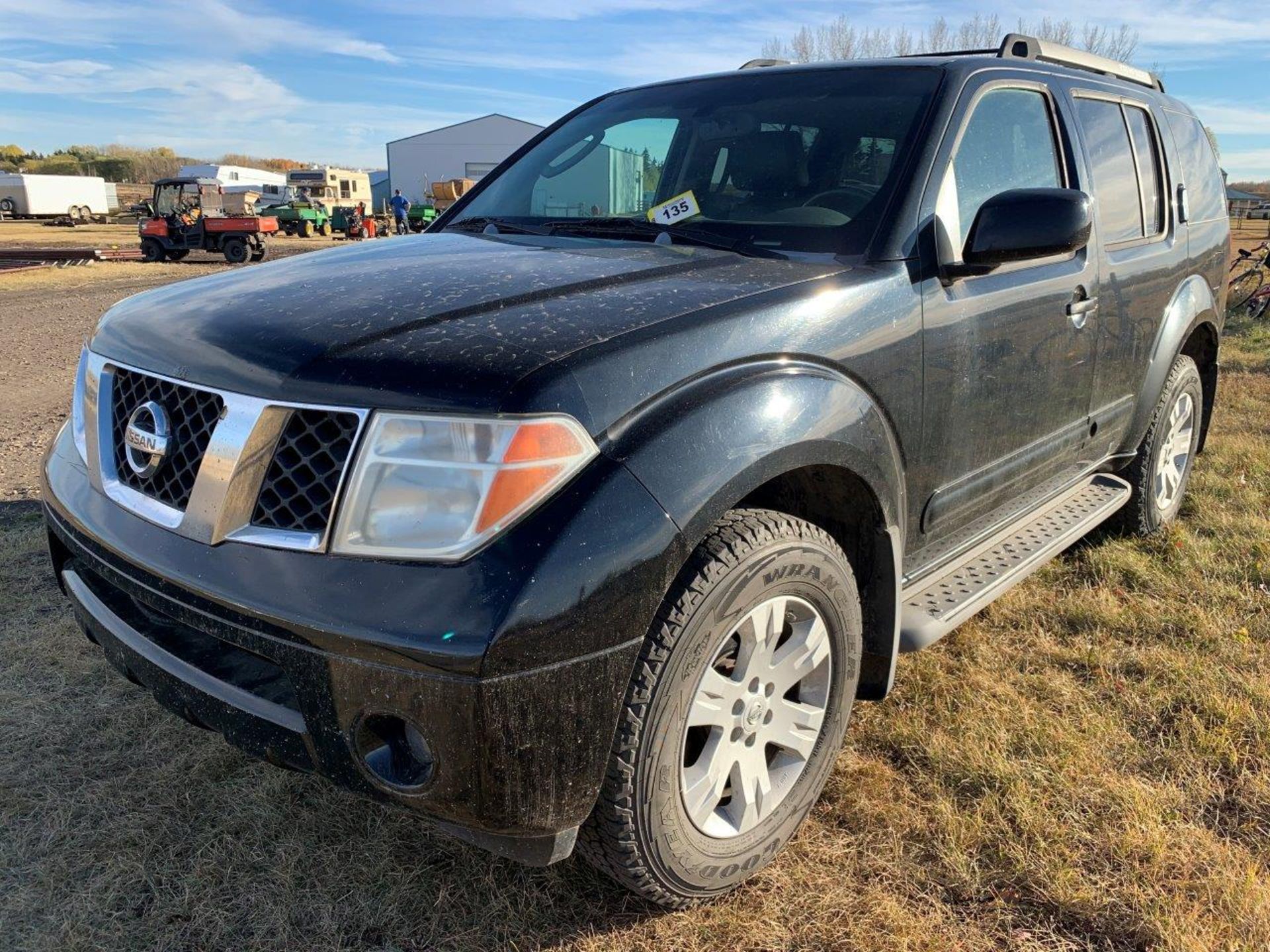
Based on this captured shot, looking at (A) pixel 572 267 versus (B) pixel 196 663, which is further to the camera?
(A) pixel 572 267

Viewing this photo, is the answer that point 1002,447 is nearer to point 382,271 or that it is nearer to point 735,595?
point 735,595

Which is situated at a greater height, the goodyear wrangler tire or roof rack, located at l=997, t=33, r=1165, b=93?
roof rack, located at l=997, t=33, r=1165, b=93

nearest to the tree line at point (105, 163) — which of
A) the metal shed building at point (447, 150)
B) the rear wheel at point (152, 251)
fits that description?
the metal shed building at point (447, 150)

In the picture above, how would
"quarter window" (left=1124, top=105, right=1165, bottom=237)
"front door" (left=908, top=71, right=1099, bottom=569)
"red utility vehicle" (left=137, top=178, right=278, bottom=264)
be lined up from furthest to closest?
"red utility vehicle" (left=137, top=178, right=278, bottom=264) → "quarter window" (left=1124, top=105, right=1165, bottom=237) → "front door" (left=908, top=71, right=1099, bottom=569)

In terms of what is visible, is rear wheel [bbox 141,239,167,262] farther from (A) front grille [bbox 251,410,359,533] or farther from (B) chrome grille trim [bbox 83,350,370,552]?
(A) front grille [bbox 251,410,359,533]

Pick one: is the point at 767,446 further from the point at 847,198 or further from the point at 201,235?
the point at 201,235

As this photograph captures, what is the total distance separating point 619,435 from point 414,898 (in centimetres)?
122

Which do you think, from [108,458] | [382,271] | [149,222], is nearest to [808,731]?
[382,271]

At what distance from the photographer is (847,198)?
252 centimetres

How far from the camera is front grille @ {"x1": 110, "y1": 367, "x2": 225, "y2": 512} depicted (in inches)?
71.4

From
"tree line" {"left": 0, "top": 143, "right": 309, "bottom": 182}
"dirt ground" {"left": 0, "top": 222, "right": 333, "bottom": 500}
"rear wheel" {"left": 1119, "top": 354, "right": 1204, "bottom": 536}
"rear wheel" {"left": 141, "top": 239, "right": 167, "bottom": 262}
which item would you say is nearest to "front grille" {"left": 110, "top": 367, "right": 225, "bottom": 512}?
"dirt ground" {"left": 0, "top": 222, "right": 333, "bottom": 500}

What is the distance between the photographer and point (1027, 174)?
115 inches

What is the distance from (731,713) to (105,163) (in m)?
110

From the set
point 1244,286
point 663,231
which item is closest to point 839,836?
point 663,231
